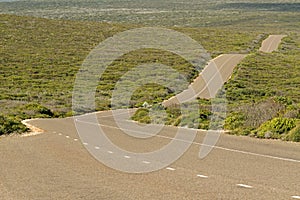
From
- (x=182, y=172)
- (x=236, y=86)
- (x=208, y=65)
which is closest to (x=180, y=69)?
(x=208, y=65)

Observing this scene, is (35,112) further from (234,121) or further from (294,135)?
(294,135)

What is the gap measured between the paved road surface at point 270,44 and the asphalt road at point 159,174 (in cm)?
8196

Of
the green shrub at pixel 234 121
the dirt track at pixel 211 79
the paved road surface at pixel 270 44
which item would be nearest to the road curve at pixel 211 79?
the dirt track at pixel 211 79

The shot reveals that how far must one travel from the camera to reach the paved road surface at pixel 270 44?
97688 mm

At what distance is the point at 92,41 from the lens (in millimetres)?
91312

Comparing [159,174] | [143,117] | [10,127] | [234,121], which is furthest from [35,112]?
[159,174]

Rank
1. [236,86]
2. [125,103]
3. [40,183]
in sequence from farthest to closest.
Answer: [236,86] → [125,103] → [40,183]

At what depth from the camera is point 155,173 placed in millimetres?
11977

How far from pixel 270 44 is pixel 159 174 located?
96.3 meters

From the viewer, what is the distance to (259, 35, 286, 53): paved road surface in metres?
97.7

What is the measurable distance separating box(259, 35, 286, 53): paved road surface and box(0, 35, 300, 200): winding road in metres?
81.7

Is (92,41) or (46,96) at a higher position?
(92,41)

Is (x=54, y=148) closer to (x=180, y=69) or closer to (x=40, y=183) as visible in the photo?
(x=40, y=183)

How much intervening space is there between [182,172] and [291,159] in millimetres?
2700
